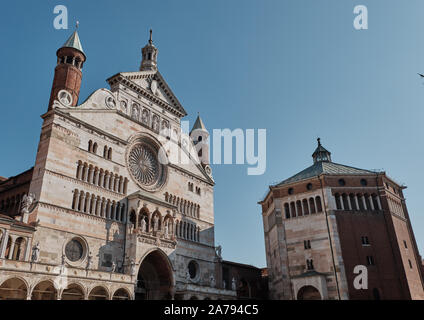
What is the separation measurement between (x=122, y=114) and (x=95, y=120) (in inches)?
143

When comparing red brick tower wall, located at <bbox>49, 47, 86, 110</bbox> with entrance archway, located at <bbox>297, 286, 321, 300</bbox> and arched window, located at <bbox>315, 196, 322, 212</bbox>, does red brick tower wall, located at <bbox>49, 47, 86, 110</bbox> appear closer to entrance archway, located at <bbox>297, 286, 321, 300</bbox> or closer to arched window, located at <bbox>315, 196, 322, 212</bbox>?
arched window, located at <bbox>315, 196, 322, 212</bbox>

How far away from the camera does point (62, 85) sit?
111ft

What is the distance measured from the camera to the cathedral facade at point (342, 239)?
35.8 m

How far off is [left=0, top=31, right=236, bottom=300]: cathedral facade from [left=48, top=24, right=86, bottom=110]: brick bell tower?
103 millimetres

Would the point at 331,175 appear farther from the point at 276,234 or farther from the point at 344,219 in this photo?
the point at 276,234

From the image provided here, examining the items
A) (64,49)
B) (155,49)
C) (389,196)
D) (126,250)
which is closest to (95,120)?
(64,49)

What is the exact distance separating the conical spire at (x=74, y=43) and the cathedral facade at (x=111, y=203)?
103 millimetres

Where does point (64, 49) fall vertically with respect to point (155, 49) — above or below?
below

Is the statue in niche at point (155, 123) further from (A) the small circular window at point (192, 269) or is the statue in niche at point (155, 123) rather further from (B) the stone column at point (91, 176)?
(A) the small circular window at point (192, 269)

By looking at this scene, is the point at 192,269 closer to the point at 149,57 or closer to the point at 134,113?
the point at 134,113

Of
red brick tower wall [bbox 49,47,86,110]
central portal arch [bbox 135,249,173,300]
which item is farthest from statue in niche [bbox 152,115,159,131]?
central portal arch [bbox 135,249,173,300]

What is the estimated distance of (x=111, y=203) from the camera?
3083 cm
